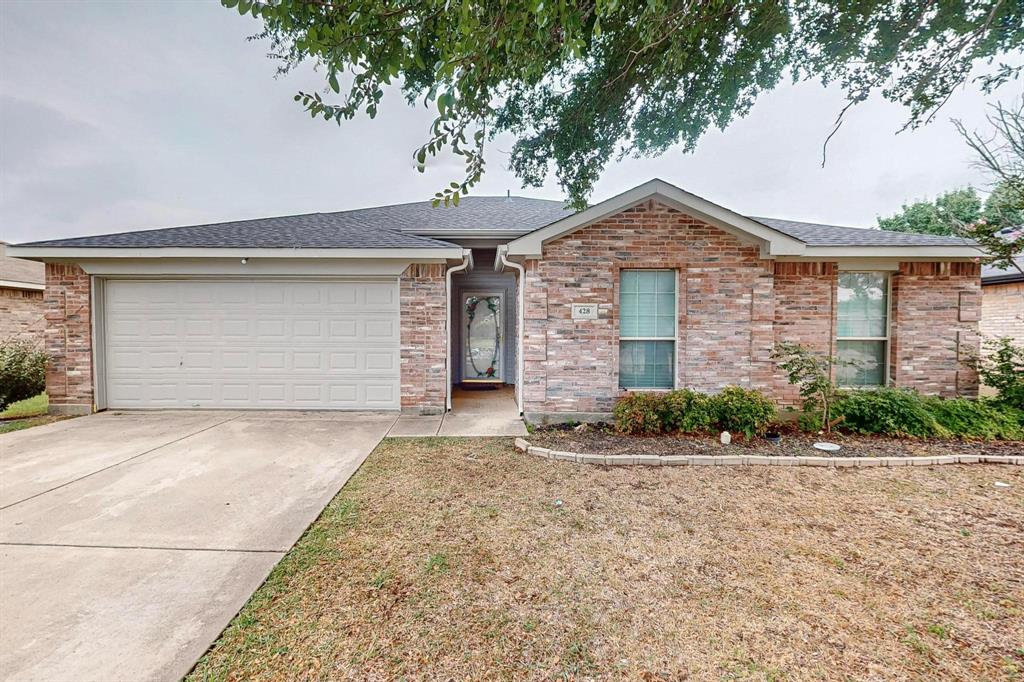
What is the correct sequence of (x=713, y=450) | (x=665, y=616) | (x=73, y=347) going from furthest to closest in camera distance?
1. (x=73, y=347)
2. (x=713, y=450)
3. (x=665, y=616)

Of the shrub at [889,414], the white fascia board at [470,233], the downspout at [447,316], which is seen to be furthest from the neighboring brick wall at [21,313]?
the shrub at [889,414]

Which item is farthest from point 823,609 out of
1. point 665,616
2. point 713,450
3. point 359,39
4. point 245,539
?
point 359,39

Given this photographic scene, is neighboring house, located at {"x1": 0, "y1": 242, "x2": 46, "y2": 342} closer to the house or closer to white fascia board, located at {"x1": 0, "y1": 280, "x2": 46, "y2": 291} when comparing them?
white fascia board, located at {"x1": 0, "y1": 280, "x2": 46, "y2": 291}

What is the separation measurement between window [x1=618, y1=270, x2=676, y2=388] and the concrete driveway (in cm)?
415

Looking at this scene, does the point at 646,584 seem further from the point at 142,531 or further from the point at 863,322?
the point at 863,322

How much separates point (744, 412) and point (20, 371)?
1245 centimetres

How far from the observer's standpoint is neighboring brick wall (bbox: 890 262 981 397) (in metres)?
6.89

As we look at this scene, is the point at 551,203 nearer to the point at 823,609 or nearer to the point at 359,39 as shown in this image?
the point at 359,39

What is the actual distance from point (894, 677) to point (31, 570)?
5.20 metres

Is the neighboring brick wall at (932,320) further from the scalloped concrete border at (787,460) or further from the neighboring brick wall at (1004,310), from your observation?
the neighboring brick wall at (1004,310)

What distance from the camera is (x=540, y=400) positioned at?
260 inches

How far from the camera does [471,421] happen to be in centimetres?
682

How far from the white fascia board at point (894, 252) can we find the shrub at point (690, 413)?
3.02 metres

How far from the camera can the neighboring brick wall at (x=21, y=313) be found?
409 inches
